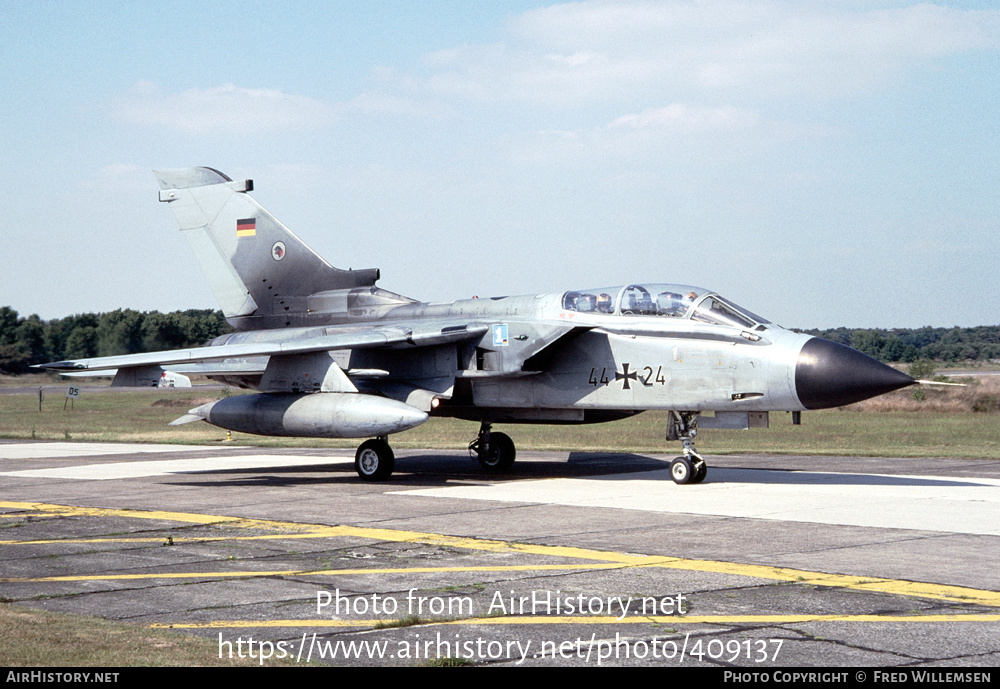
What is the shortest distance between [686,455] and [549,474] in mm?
3076

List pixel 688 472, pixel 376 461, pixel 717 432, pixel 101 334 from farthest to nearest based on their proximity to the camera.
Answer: pixel 101 334, pixel 717 432, pixel 376 461, pixel 688 472

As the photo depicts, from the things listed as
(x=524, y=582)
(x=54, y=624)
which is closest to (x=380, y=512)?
(x=524, y=582)

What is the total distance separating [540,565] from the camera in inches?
349

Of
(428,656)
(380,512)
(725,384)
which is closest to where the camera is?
(428,656)

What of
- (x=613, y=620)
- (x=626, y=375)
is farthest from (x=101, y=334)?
(x=613, y=620)

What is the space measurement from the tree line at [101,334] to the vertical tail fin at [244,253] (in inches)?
A: 526

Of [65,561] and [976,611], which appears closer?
[976,611]

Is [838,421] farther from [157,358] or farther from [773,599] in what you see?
[773,599]

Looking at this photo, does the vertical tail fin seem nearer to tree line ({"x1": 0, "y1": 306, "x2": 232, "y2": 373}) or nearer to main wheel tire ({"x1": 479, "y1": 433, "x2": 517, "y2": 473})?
main wheel tire ({"x1": 479, "y1": 433, "x2": 517, "y2": 473})

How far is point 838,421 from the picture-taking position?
111ft

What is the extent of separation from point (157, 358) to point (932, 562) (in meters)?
12.0

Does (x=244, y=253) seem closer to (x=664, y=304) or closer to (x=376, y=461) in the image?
(x=376, y=461)

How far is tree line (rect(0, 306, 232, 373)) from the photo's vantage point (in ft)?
121

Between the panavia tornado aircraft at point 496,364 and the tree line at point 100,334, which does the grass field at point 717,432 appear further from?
the panavia tornado aircraft at point 496,364
